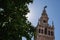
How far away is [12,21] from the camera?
330 inches

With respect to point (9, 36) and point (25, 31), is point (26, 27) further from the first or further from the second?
point (9, 36)

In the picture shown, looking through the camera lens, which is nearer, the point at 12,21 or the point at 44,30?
the point at 12,21

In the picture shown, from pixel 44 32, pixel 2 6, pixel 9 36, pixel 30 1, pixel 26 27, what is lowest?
pixel 9 36

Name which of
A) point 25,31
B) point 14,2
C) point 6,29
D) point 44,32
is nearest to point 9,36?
point 6,29

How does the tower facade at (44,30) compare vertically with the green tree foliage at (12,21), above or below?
above

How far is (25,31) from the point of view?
8750mm

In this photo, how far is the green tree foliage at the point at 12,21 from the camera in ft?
26.9

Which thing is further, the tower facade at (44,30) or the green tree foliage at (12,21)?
the tower facade at (44,30)

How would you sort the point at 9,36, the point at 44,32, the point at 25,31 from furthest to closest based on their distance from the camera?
1. the point at 44,32
2. the point at 25,31
3. the point at 9,36

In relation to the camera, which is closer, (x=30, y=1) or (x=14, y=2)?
(x=14, y=2)

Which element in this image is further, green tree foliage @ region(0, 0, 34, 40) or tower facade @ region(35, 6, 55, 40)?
tower facade @ region(35, 6, 55, 40)

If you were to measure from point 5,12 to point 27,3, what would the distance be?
59.1 inches

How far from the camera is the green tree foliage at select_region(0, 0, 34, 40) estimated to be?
8195 millimetres

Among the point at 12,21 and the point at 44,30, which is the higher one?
the point at 44,30
